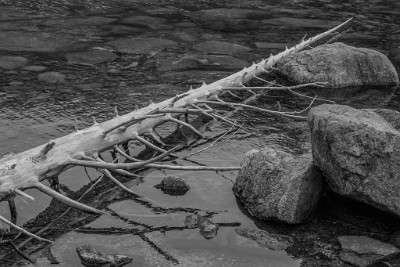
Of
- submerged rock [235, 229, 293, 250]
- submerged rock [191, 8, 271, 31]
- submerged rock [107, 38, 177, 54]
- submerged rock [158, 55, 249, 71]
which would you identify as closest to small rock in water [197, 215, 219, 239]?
submerged rock [235, 229, 293, 250]

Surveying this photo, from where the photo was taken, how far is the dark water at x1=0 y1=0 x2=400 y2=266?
177 inches

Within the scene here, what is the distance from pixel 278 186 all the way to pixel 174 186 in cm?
91

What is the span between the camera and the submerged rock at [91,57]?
8.80 meters

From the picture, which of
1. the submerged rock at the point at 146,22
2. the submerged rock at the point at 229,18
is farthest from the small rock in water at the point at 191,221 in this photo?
the submerged rock at the point at 229,18

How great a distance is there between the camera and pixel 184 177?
547 cm

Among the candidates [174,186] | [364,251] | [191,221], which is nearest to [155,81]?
[174,186]

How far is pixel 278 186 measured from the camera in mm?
4711

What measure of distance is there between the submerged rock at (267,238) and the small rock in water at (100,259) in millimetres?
845

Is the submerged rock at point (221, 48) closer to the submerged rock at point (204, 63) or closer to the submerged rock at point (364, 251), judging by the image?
the submerged rock at point (204, 63)

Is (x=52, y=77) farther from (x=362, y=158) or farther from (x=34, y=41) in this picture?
(x=362, y=158)

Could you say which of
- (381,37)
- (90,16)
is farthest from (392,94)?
(90,16)

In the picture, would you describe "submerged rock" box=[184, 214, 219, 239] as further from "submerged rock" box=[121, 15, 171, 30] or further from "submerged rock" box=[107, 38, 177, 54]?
"submerged rock" box=[121, 15, 171, 30]

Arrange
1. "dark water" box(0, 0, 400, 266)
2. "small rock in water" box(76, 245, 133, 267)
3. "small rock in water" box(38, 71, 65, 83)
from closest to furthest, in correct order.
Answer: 1. "small rock in water" box(76, 245, 133, 267)
2. "dark water" box(0, 0, 400, 266)
3. "small rock in water" box(38, 71, 65, 83)

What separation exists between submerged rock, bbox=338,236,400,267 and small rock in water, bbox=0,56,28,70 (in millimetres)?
5312
